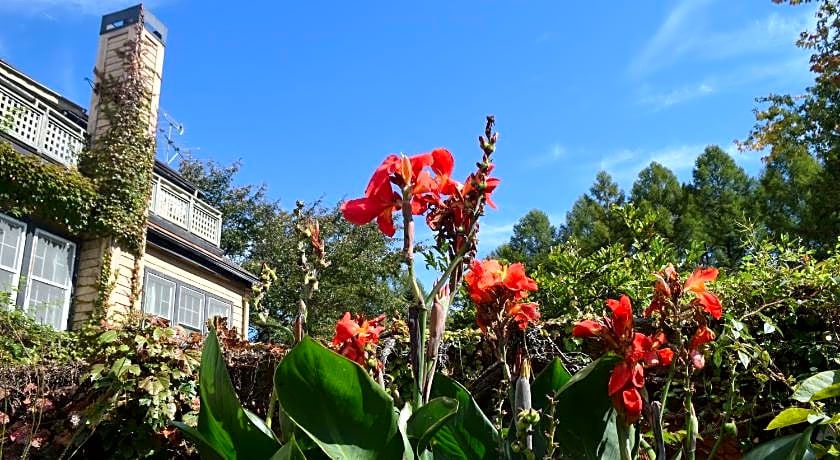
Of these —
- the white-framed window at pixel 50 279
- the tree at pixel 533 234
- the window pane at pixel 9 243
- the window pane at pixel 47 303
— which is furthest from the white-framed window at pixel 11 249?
the tree at pixel 533 234

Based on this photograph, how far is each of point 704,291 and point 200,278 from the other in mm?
12209

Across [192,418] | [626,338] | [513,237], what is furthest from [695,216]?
[626,338]

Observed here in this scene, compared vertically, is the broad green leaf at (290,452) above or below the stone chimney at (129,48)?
below

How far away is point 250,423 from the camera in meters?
1.31

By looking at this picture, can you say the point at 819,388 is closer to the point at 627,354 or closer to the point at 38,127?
the point at 627,354

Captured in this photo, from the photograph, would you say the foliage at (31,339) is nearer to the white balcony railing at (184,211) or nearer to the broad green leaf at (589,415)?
the white balcony railing at (184,211)

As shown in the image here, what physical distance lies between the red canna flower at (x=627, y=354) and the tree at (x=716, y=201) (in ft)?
62.6

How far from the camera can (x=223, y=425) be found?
1305 millimetres

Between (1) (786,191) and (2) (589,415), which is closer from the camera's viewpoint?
(2) (589,415)

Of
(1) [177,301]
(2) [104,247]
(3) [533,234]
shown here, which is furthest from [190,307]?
(3) [533,234]

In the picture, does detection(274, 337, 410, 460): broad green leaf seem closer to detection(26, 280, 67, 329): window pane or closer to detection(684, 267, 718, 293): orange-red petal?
detection(684, 267, 718, 293): orange-red petal

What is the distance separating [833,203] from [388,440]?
16.0 m

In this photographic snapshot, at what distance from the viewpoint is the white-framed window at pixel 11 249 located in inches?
350

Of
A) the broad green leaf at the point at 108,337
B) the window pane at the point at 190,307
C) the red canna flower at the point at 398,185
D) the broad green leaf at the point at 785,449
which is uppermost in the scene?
the window pane at the point at 190,307
